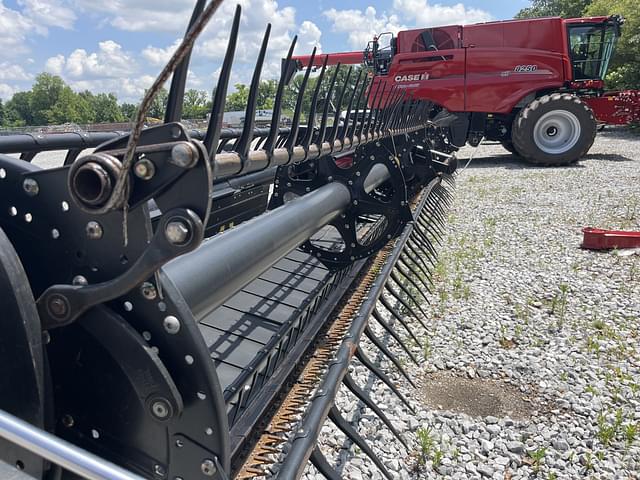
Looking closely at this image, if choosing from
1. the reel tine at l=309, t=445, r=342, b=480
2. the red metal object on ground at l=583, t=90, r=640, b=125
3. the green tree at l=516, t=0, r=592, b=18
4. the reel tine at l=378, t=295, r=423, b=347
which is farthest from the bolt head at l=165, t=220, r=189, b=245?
the green tree at l=516, t=0, r=592, b=18

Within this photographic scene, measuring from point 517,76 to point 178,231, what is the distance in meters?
11.9

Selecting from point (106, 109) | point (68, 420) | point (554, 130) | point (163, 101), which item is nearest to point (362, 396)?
point (68, 420)

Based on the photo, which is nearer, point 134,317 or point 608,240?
point 134,317

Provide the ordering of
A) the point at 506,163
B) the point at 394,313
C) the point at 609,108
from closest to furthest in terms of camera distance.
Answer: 1. the point at 394,313
2. the point at 609,108
3. the point at 506,163

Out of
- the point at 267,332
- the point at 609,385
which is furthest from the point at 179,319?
the point at 609,385

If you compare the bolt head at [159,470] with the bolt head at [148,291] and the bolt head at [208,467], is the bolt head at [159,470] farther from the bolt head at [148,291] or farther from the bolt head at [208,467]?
the bolt head at [148,291]

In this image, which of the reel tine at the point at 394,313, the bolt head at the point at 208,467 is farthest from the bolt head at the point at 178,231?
the reel tine at the point at 394,313

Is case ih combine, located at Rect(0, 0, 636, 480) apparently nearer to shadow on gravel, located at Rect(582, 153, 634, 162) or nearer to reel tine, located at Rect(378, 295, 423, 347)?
reel tine, located at Rect(378, 295, 423, 347)

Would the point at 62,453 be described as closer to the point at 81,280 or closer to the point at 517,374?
the point at 81,280

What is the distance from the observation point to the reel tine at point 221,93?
130 cm

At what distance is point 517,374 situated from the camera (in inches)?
126

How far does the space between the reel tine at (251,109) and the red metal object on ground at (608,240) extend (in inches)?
193

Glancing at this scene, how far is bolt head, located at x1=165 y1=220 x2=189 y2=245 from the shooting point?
1.00 meters

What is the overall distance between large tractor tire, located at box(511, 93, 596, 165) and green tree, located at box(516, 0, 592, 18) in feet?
93.5
